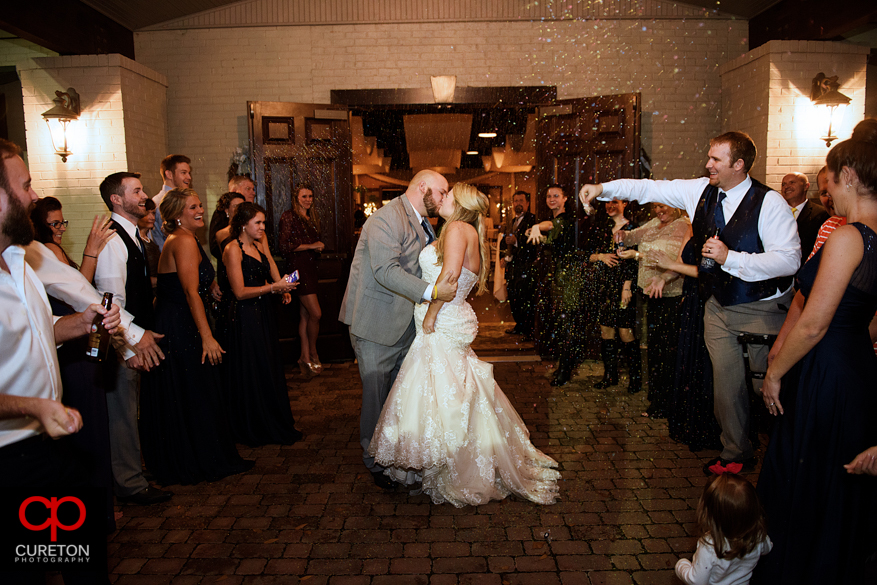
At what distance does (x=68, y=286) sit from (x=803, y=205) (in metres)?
5.72

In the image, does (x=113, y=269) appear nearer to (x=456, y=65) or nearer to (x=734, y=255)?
(x=734, y=255)

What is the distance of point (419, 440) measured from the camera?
315cm

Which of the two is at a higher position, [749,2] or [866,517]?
[749,2]

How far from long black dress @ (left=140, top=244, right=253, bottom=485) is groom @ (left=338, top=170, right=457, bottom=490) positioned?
1.01 metres

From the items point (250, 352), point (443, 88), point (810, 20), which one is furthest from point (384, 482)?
point (810, 20)

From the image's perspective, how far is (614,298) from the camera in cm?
513

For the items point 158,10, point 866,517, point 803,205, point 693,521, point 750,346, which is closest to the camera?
point 866,517

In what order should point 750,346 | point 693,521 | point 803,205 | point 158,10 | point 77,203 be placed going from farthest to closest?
1. point 158,10
2. point 77,203
3. point 803,205
4. point 750,346
5. point 693,521

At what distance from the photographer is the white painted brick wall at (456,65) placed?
691 centimetres

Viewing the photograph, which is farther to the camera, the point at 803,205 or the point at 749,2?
the point at 749,2

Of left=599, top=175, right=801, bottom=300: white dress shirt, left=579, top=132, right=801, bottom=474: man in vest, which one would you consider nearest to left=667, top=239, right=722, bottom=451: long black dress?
left=579, top=132, right=801, bottom=474: man in vest

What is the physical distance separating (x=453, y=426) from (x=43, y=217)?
2.84 m

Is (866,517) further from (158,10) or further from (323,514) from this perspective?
(158,10)

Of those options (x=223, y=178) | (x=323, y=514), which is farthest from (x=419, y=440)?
(x=223, y=178)
